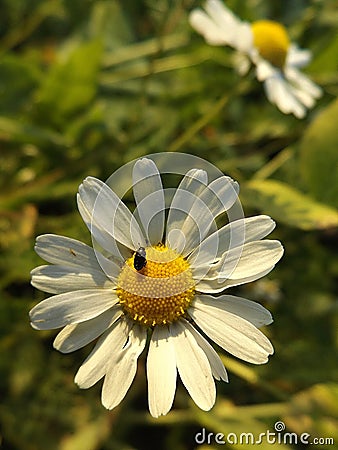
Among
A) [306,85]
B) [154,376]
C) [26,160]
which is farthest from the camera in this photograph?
[26,160]

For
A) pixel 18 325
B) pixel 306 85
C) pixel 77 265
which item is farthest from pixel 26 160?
pixel 77 265

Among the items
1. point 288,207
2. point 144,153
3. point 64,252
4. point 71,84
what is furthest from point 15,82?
point 64,252

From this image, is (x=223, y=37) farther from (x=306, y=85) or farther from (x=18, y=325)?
(x=18, y=325)

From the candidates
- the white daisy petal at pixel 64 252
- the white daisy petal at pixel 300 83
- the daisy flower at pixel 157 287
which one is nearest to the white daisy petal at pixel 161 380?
the daisy flower at pixel 157 287

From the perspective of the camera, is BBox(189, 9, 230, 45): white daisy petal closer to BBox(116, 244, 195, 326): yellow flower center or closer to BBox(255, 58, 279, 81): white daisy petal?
BBox(255, 58, 279, 81): white daisy petal

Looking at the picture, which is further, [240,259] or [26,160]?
[26,160]
